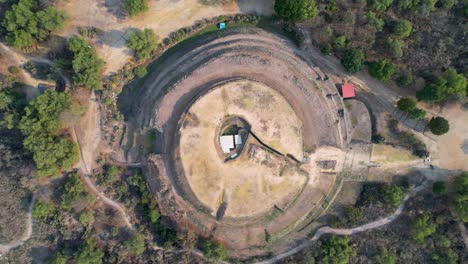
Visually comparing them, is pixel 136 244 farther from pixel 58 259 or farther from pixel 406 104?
pixel 406 104

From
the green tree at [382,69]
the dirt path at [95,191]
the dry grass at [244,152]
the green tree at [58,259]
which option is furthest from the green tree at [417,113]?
the green tree at [58,259]

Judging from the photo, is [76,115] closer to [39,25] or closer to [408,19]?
[39,25]

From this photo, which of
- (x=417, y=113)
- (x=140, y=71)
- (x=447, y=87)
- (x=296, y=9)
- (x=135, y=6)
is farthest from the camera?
(x=140, y=71)

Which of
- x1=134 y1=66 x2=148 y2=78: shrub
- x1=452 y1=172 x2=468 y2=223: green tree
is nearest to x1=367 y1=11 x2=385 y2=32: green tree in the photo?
x1=452 y1=172 x2=468 y2=223: green tree

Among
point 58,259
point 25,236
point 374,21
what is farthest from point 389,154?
point 25,236

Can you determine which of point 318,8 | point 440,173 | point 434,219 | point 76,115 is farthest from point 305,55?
point 76,115

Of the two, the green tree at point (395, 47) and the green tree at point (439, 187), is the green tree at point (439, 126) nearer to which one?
the green tree at point (439, 187)
